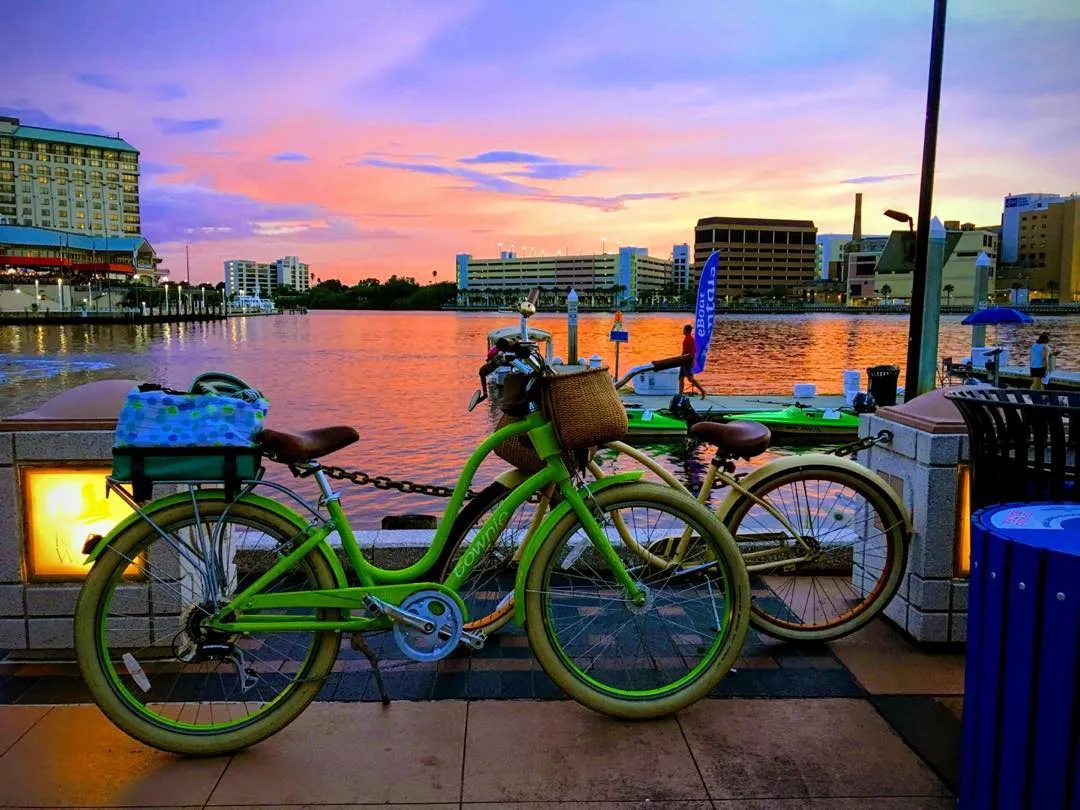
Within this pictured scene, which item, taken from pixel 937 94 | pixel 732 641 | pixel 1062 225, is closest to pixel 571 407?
pixel 732 641

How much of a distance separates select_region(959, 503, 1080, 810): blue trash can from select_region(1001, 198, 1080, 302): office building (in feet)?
632

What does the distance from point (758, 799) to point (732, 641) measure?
66 centimetres

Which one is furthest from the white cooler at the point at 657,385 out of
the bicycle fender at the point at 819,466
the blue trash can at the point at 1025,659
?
the blue trash can at the point at 1025,659

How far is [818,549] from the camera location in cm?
409

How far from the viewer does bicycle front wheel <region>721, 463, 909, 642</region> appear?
396 centimetres

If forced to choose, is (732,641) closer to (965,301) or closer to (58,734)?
(58,734)

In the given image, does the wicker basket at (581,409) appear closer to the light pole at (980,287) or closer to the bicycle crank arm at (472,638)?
the bicycle crank arm at (472,638)

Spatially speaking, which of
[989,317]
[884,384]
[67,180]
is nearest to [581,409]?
[884,384]

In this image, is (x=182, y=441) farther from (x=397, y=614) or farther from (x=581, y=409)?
(x=581, y=409)

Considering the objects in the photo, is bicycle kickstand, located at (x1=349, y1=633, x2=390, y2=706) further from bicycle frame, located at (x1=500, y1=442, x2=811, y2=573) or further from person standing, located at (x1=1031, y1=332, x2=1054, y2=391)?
person standing, located at (x1=1031, y1=332, x2=1054, y2=391)

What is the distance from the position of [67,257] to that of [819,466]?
16544 cm

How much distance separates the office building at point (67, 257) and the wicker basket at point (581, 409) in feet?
465

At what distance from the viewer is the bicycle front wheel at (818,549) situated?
396 cm

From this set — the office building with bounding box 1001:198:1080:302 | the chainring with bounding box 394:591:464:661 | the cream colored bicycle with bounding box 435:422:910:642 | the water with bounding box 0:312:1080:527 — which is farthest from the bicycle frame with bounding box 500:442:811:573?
the office building with bounding box 1001:198:1080:302
